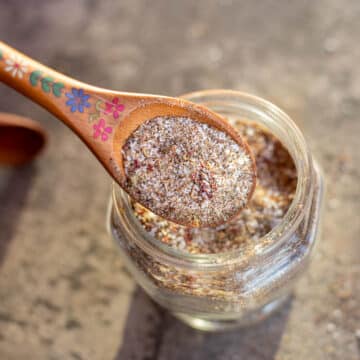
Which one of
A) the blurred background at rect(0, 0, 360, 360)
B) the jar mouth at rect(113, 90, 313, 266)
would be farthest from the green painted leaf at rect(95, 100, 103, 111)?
the blurred background at rect(0, 0, 360, 360)

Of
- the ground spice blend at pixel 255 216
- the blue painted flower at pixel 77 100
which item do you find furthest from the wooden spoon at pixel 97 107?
the ground spice blend at pixel 255 216

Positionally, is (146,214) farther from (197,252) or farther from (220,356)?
(220,356)

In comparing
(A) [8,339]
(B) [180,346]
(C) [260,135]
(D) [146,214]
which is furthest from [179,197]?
(A) [8,339]

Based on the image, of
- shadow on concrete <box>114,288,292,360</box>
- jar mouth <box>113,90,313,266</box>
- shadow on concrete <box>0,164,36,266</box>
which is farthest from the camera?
shadow on concrete <box>0,164,36,266</box>

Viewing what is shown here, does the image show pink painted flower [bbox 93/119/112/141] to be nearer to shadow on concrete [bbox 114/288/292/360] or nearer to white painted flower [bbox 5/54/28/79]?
white painted flower [bbox 5/54/28/79]

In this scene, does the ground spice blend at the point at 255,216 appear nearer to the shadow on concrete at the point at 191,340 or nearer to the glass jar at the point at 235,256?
the glass jar at the point at 235,256

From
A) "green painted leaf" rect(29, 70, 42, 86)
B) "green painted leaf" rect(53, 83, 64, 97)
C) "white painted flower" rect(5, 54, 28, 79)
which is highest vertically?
"white painted flower" rect(5, 54, 28, 79)
